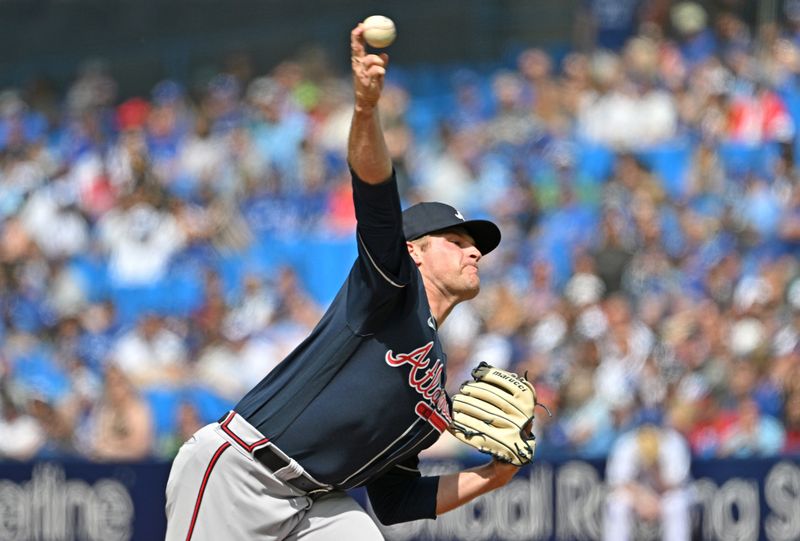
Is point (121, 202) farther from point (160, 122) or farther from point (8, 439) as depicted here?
point (8, 439)

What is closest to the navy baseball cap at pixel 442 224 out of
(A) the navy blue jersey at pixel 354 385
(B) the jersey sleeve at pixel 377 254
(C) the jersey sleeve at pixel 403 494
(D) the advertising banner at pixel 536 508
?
(A) the navy blue jersey at pixel 354 385

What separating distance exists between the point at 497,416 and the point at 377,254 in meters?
0.88

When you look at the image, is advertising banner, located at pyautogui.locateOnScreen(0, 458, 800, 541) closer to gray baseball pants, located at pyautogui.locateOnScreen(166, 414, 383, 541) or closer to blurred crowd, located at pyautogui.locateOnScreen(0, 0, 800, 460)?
blurred crowd, located at pyautogui.locateOnScreen(0, 0, 800, 460)

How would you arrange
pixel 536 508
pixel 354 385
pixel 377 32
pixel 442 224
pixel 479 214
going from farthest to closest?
pixel 479 214 → pixel 536 508 → pixel 442 224 → pixel 354 385 → pixel 377 32

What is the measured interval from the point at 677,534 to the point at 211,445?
3939mm

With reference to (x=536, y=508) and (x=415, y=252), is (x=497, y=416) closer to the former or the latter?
(x=415, y=252)

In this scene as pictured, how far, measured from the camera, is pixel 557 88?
11641 millimetres

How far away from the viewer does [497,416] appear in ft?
14.2

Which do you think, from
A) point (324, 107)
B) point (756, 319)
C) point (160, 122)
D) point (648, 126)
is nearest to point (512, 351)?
point (756, 319)

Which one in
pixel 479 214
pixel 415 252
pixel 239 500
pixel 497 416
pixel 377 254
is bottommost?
pixel 239 500

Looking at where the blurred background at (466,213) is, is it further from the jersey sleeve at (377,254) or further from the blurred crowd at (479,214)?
the jersey sleeve at (377,254)

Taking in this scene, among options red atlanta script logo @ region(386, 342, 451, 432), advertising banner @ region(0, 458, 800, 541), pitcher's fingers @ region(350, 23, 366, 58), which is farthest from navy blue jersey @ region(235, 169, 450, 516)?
advertising banner @ region(0, 458, 800, 541)

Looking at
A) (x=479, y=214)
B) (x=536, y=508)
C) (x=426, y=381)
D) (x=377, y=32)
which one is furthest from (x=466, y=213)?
(x=377, y=32)

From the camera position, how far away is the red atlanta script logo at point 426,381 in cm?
399
